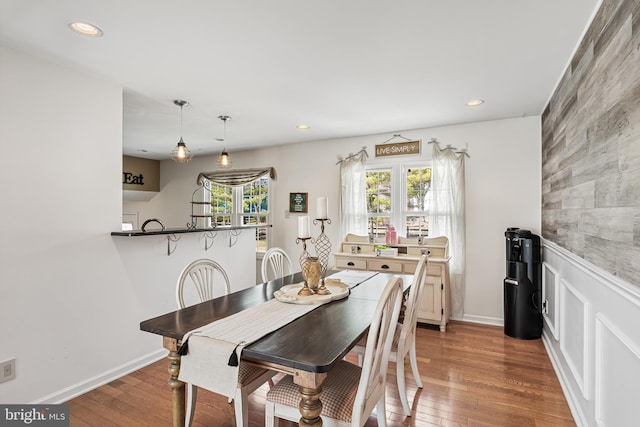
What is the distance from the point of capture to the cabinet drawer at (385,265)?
3.94 metres

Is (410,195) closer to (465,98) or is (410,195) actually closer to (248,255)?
(465,98)

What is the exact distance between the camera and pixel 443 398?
2352 millimetres

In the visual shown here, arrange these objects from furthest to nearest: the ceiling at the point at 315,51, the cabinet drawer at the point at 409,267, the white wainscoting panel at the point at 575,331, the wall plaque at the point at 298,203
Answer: the wall plaque at the point at 298,203 < the cabinet drawer at the point at 409,267 < the white wainscoting panel at the point at 575,331 < the ceiling at the point at 315,51

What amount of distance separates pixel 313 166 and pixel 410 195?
1476 mm

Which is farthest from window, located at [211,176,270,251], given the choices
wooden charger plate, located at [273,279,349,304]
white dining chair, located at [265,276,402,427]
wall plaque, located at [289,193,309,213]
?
white dining chair, located at [265,276,402,427]

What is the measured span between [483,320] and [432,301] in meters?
0.72

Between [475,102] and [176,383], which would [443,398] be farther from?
[475,102]

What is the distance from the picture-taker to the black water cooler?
3332 mm

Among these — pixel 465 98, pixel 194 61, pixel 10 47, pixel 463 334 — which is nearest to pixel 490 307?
pixel 463 334

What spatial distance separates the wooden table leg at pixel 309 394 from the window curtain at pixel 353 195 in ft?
11.1

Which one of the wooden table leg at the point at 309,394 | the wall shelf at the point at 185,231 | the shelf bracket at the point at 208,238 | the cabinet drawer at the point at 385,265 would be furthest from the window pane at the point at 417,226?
the wooden table leg at the point at 309,394

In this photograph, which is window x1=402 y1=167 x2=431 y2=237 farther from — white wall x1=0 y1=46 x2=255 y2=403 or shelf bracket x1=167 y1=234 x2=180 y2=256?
white wall x1=0 y1=46 x2=255 y2=403

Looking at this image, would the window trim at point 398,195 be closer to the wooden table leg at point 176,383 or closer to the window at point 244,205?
the window at point 244,205

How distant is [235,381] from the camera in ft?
4.48
